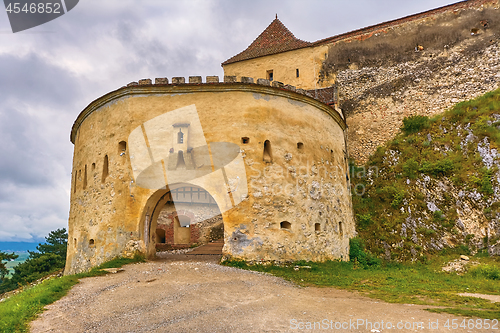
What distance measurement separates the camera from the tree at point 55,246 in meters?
29.4

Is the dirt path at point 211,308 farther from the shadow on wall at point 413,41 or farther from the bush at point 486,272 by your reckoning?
the shadow on wall at point 413,41

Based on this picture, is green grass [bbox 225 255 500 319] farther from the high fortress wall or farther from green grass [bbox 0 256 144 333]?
the high fortress wall

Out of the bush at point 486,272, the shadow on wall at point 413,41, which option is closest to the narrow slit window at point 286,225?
the bush at point 486,272

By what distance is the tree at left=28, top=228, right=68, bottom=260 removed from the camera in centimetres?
2936

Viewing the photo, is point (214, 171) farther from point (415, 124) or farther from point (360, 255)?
point (415, 124)

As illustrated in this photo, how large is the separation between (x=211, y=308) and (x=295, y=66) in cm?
1751

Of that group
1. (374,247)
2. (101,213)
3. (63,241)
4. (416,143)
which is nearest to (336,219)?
(374,247)

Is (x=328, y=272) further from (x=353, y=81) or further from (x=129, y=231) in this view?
(x=353, y=81)

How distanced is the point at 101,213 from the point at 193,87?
5529mm

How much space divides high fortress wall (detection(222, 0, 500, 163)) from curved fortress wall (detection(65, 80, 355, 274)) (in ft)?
24.7

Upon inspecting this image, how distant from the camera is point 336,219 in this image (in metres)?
14.0

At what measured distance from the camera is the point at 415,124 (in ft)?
61.5

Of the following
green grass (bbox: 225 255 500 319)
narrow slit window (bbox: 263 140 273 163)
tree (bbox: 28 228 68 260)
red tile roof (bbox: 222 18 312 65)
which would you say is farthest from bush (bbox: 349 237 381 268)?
tree (bbox: 28 228 68 260)

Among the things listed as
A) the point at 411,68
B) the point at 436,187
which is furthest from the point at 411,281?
the point at 411,68
